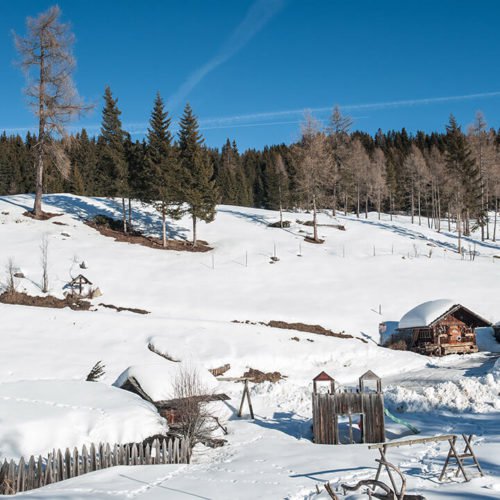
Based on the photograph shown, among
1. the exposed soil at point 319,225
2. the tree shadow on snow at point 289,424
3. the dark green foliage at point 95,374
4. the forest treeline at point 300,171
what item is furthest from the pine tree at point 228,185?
the tree shadow on snow at point 289,424

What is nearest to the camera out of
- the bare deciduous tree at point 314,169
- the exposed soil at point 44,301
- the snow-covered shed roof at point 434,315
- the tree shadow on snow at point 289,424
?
the tree shadow on snow at point 289,424

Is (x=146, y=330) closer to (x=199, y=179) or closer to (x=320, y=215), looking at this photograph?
(x=199, y=179)

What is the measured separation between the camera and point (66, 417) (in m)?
14.3

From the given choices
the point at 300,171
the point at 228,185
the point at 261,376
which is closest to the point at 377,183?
the point at 300,171

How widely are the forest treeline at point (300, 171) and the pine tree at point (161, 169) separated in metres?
0.10

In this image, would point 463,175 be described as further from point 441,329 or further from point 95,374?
point 95,374

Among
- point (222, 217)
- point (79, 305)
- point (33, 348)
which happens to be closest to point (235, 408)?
point (33, 348)

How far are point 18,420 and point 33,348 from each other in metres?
11.9

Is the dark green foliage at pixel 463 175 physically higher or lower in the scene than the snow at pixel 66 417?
higher

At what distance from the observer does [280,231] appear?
56156 mm

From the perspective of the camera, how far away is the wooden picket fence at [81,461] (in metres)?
11.3

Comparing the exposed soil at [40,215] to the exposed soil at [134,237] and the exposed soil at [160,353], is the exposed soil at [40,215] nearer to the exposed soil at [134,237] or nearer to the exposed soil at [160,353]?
the exposed soil at [134,237]

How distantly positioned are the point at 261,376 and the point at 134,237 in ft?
91.1

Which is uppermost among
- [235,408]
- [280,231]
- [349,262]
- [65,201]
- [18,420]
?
[65,201]
